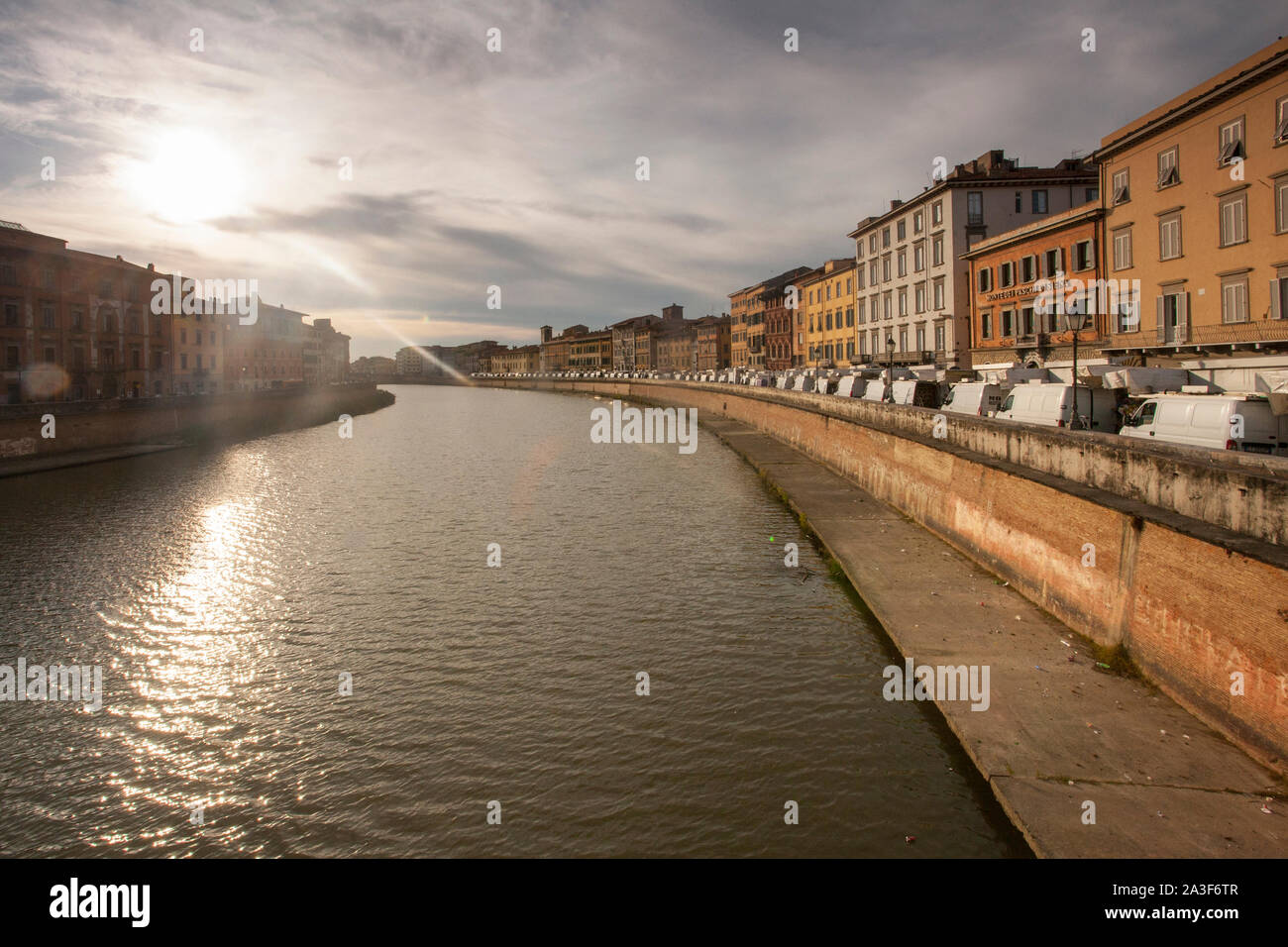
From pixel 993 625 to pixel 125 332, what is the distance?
70.9m

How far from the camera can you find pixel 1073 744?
312 inches

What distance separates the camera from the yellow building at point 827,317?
230 feet

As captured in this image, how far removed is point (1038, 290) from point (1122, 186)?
24.6 feet

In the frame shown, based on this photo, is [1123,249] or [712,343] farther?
[712,343]

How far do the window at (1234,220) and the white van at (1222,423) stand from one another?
18.0m

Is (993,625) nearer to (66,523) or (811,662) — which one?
(811,662)

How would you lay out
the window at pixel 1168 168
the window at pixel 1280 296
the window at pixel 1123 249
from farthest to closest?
the window at pixel 1123 249 → the window at pixel 1168 168 → the window at pixel 1280 296

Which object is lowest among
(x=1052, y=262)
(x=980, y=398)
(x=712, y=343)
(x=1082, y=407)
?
(x=1082, y=407)

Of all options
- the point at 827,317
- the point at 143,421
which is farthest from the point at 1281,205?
the point at 143,421

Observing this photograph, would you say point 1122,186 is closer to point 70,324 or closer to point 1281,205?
point 1281,205

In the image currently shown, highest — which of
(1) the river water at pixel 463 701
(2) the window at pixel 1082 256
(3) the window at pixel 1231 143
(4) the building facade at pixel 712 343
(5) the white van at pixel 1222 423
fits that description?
(4) the building facade at pixel 712 343

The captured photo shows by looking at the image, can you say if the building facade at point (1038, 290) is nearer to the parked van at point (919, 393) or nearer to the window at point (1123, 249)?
the window at point (1123, 249)

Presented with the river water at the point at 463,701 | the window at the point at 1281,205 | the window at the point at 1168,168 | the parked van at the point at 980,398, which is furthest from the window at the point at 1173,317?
the river water at the point at 463,701
